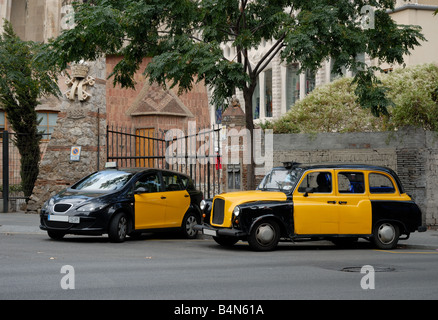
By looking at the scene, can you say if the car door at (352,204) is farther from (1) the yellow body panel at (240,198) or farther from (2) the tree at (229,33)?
(2) the tree at (229,33)

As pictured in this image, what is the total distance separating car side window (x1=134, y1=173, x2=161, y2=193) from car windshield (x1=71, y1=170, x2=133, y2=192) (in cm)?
27

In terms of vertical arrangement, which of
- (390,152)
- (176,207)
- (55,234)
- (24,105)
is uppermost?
(24,105)

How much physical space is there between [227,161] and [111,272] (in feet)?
36.1

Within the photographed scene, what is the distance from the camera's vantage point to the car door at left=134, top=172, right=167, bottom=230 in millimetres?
15172

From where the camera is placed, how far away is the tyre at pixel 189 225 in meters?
16.4

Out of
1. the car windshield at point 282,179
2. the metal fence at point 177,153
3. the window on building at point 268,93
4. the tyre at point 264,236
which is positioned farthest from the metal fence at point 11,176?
Result: the window on building at point 268,93

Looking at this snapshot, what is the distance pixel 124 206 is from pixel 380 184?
17.8ft

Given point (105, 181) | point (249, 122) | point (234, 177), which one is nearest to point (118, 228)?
point (105, 181)

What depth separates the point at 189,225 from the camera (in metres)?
16.5

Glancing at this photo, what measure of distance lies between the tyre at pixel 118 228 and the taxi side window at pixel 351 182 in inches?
179

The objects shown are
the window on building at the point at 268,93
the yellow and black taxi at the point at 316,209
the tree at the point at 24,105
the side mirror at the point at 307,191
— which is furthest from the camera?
the window on building at the point at 268,93

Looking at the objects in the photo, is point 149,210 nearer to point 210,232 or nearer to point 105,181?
point 105,181

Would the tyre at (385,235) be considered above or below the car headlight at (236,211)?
below
